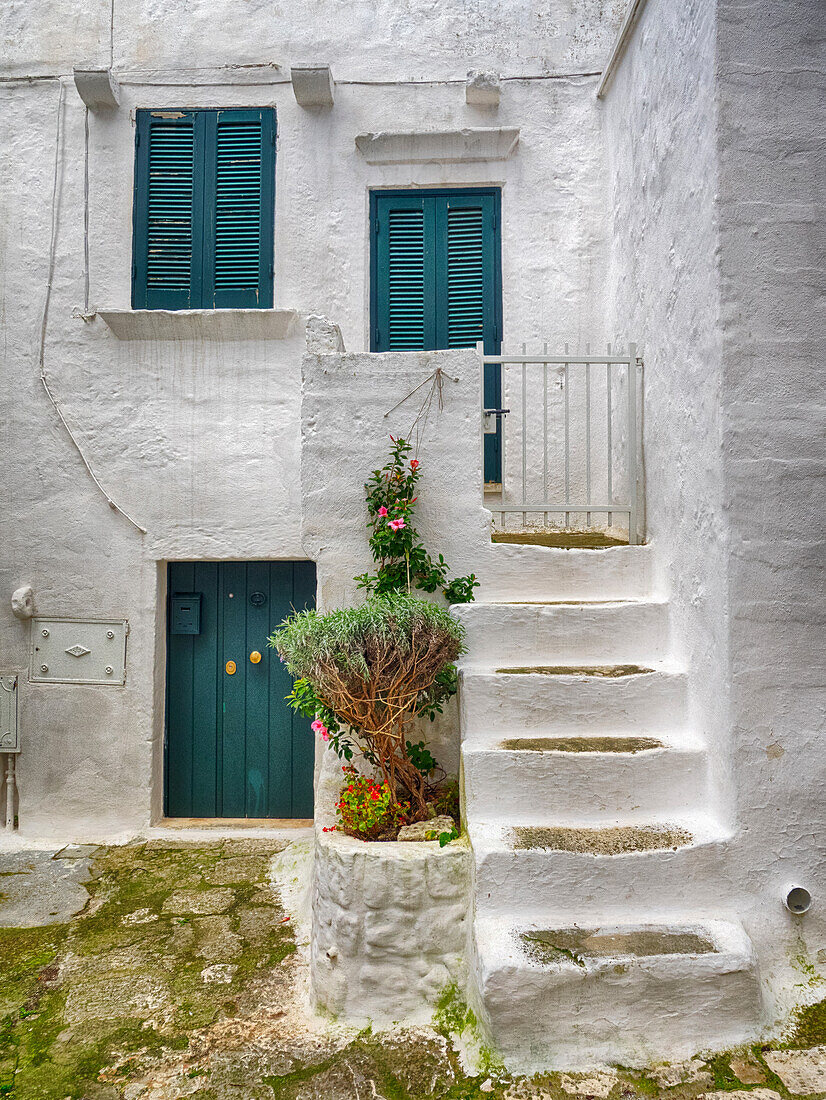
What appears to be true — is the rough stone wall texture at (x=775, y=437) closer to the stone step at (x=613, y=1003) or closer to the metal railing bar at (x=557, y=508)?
the stone step at (x=613, y=1003)

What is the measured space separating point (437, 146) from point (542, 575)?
3.44 m

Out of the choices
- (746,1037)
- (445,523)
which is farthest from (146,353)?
(746,1037)

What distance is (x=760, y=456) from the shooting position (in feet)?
10.5

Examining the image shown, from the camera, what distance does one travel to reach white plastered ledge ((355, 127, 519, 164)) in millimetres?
5449

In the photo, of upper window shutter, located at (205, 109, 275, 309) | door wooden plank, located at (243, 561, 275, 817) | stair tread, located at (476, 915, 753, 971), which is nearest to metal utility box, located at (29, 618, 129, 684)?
door wooden plank, located at (243, 561, 275, 817)

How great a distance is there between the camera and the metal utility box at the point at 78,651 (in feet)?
17.3

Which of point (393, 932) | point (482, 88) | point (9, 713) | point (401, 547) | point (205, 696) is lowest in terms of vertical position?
point (393, 932)

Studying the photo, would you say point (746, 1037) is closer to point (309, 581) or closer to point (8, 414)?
point (309, 581)

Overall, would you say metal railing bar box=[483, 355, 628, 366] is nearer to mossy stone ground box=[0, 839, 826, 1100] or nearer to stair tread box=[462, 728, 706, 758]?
stair tread box=[462, 728, 706, 758]

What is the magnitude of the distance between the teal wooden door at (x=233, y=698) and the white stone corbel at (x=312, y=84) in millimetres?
3423

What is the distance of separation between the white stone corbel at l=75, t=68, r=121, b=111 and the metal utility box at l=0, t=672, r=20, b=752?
424 centimetres

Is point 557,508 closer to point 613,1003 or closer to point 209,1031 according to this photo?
point 613,1003

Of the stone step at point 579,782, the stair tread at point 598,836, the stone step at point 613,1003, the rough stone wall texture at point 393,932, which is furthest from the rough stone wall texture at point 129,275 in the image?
the stone step at point 613,1003

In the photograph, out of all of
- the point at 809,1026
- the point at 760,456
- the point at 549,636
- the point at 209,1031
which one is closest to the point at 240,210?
the point at 549,636
